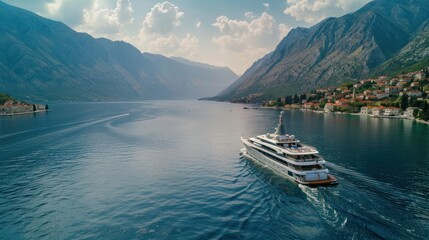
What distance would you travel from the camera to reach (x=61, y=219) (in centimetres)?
3644

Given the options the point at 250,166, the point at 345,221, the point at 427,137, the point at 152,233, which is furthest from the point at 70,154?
the point at 427,137

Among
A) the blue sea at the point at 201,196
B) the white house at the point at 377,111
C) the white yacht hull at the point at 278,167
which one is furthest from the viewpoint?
the white house at the point at 377,111

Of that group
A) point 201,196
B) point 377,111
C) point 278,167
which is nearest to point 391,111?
point 377,111

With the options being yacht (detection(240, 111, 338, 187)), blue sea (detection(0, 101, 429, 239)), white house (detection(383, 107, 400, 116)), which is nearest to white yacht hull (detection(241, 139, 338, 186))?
yacht (detection(240, 111, 338, 187))

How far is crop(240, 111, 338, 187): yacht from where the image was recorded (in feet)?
163

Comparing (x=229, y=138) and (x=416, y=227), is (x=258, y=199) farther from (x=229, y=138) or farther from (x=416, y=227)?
(x=229, y=138)

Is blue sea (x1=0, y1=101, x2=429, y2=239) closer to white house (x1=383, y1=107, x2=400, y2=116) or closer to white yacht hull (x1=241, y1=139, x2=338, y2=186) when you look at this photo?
white yacht hull (x1=241, y1=139, x2=338, y2=186)

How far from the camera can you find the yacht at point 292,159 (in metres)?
49.7

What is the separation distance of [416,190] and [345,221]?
19.5m

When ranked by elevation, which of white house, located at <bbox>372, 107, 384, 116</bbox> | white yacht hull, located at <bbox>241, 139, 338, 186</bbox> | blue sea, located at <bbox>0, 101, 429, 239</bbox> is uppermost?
white house, located at <bbox>372, 107, 384, 116</bbox>

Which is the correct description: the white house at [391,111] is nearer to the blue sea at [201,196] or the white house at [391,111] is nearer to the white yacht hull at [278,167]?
the blue sea at [201,196]

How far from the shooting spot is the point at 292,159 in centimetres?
5347

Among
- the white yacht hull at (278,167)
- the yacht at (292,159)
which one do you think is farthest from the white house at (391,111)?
the yacht at (292,159)

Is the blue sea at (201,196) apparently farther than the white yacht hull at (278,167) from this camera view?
No
